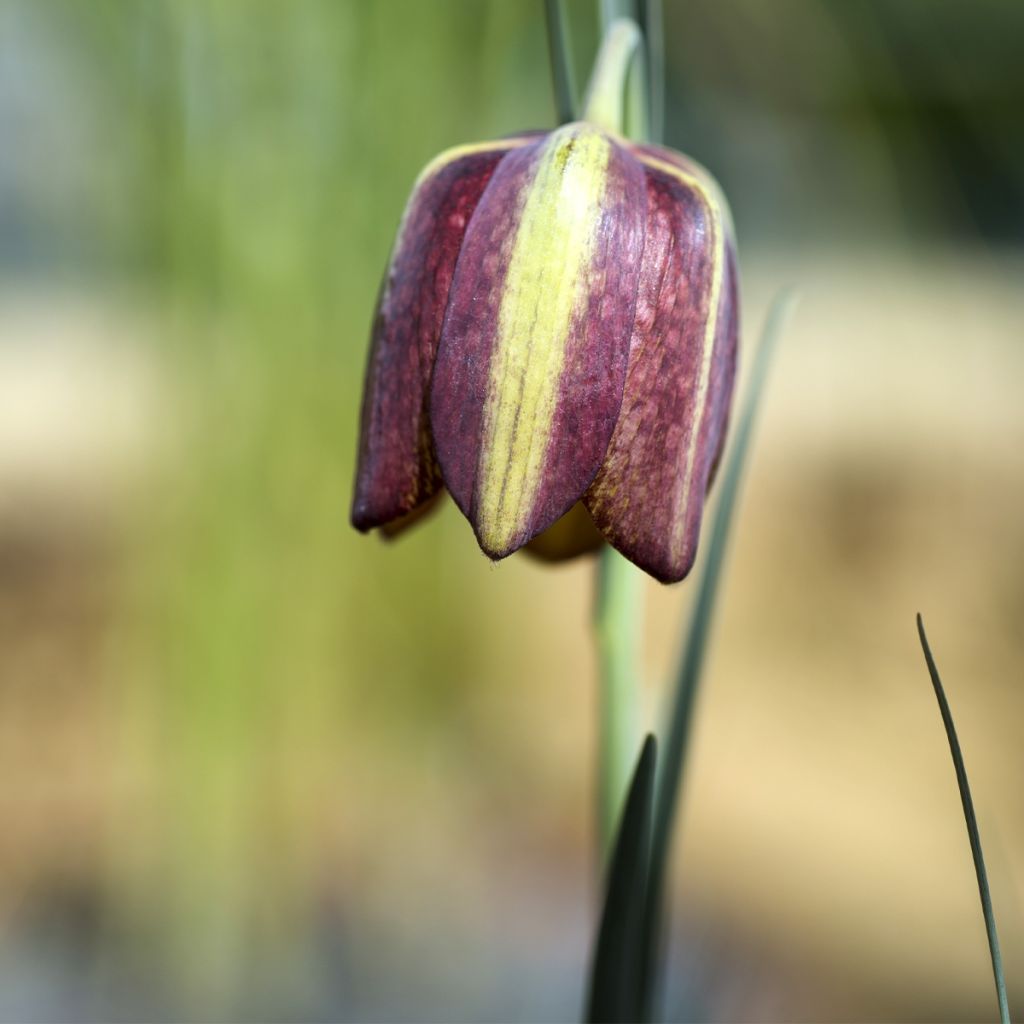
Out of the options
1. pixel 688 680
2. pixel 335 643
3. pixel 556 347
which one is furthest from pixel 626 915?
pixel 335 643

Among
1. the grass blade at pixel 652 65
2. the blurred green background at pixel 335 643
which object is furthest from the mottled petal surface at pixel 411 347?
the blurred green background at pixel 335 643

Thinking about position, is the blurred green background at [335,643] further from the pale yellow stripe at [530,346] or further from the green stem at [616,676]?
the pale yellow stripe at [530,346]

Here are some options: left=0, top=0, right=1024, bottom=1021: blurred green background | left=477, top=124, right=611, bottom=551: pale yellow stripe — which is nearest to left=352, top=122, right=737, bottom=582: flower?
left=477, top=124, right=611, bottom=551: pale yellow stripe

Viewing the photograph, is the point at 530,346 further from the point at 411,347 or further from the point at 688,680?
the point at 688,680

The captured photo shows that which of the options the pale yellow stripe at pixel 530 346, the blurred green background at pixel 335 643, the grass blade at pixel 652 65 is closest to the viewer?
the pale yellow stripe at pixel 530 346

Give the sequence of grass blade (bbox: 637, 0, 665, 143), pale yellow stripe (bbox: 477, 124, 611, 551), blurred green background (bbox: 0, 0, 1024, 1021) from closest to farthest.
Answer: pale yellow stripe (bbox: 477, 124, 611, 551)
grass blade (bbox: 637, 0, 665, 143)
blurred green background (bbox: 0, 0, 1024, 1021)

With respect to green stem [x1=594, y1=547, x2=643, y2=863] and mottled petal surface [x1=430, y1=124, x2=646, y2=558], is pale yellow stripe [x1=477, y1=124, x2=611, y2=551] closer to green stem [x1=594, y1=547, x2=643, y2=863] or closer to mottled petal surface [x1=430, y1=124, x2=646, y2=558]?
mottled petal surface [x1=430, y1=124, x2=646, y2=558]
